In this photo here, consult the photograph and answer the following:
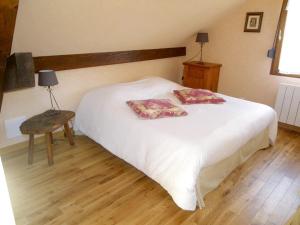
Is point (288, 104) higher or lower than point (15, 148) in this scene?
higher

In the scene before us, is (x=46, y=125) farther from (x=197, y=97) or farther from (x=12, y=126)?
(x=197, y=97)

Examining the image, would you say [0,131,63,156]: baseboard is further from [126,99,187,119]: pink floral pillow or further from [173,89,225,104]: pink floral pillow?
[173,89,225,104]: pink floral pillow

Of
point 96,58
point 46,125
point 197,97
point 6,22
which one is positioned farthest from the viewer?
point 96,58

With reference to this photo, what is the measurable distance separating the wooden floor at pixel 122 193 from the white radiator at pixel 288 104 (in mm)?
780

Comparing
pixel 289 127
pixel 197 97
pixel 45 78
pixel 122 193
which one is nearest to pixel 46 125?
pixel 45 78

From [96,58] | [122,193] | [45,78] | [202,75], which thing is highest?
[96,58]

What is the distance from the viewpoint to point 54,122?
2.24 metres

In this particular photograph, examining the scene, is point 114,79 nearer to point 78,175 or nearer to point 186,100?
point 186,100

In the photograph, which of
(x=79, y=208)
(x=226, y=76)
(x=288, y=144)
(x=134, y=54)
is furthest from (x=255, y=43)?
(x=79, y=208)

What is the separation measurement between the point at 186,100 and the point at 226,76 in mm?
1547

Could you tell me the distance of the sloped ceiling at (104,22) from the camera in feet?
6.44

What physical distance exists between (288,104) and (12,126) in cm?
340

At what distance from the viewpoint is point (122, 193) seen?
1.96m

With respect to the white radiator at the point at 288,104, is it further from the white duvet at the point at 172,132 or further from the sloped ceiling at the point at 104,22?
the sloped ceiling at the point at 104,22
